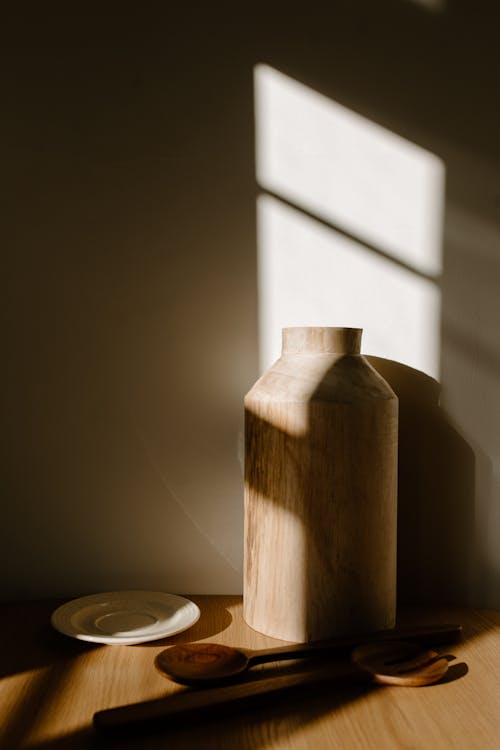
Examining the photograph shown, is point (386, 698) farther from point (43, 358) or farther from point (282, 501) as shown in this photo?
point (43, 358)

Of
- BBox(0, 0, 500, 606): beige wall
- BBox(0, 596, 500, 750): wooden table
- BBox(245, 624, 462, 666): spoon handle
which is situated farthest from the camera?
BBox(0, 0, 500, 606): beige wall

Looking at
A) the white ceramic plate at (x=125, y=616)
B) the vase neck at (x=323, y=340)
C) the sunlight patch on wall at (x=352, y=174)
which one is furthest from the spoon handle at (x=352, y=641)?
the sunlight patch on wall at (x=352, y=174)

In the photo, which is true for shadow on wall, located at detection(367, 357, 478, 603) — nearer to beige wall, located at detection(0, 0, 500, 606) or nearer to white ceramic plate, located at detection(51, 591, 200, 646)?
beige wall, located at detection(0, 0, 500, 606)

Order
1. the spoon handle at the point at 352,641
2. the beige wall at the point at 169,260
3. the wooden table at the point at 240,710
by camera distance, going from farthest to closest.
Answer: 1. the beige wall at the point at 169,260
2. the spoon handle at the point at 352,641
3. the wooden table at the point at 240,710

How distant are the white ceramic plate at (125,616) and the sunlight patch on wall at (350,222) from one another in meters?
0.40

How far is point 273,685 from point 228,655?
89 mm

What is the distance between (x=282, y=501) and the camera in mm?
841

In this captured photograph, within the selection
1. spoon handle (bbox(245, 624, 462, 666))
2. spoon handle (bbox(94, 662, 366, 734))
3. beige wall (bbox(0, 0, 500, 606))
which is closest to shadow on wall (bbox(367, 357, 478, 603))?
beige wall (bbox(0, 0, 500, 606))

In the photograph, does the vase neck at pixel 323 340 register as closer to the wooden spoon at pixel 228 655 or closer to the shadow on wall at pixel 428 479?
the shadow on wall at pixel 428 479

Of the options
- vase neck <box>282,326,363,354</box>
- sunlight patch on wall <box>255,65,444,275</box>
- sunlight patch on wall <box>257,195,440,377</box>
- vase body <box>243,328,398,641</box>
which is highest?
sunlight patch on wall <box>255,65,444,275</box>

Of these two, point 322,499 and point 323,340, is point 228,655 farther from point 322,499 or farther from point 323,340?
point 323,340

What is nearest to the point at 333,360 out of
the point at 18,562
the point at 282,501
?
the point at 282,501

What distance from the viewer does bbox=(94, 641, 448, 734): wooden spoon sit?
65 cm

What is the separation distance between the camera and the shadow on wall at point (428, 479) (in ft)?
3.37
